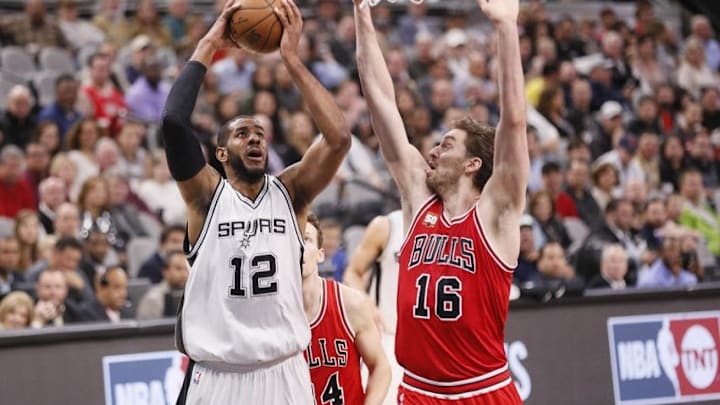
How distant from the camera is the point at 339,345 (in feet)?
22.0

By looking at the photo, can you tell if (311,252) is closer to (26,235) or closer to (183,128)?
(183,128)

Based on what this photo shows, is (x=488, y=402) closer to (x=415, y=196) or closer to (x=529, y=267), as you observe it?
(x=415, y=196)

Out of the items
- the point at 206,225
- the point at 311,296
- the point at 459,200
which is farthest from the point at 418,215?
the point at 206,225

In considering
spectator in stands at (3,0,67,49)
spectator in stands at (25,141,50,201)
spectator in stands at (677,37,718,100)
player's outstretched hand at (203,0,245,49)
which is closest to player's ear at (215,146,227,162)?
player's outstretched hand at (203,0,245,49)

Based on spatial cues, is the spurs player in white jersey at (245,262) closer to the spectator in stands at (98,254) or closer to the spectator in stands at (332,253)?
the spectator in stands at (332,253)

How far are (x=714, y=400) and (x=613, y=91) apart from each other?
23.9 ft

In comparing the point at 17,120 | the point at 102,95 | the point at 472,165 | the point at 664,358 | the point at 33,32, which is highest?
the point at 33,32

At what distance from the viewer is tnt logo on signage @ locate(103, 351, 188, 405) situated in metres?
8.51

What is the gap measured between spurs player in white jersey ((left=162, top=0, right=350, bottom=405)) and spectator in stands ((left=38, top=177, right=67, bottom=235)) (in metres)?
5.79

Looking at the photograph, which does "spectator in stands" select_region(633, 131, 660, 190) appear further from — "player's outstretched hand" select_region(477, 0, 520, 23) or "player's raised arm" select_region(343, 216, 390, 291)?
"player's outstretched hand" select_region(477, 0, 520, 23)

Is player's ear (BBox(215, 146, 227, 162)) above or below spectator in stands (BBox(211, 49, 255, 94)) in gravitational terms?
below

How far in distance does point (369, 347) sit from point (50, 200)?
536cm

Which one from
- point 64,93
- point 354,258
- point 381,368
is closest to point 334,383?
point 381,368

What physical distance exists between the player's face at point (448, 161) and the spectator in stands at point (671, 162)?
913cm
